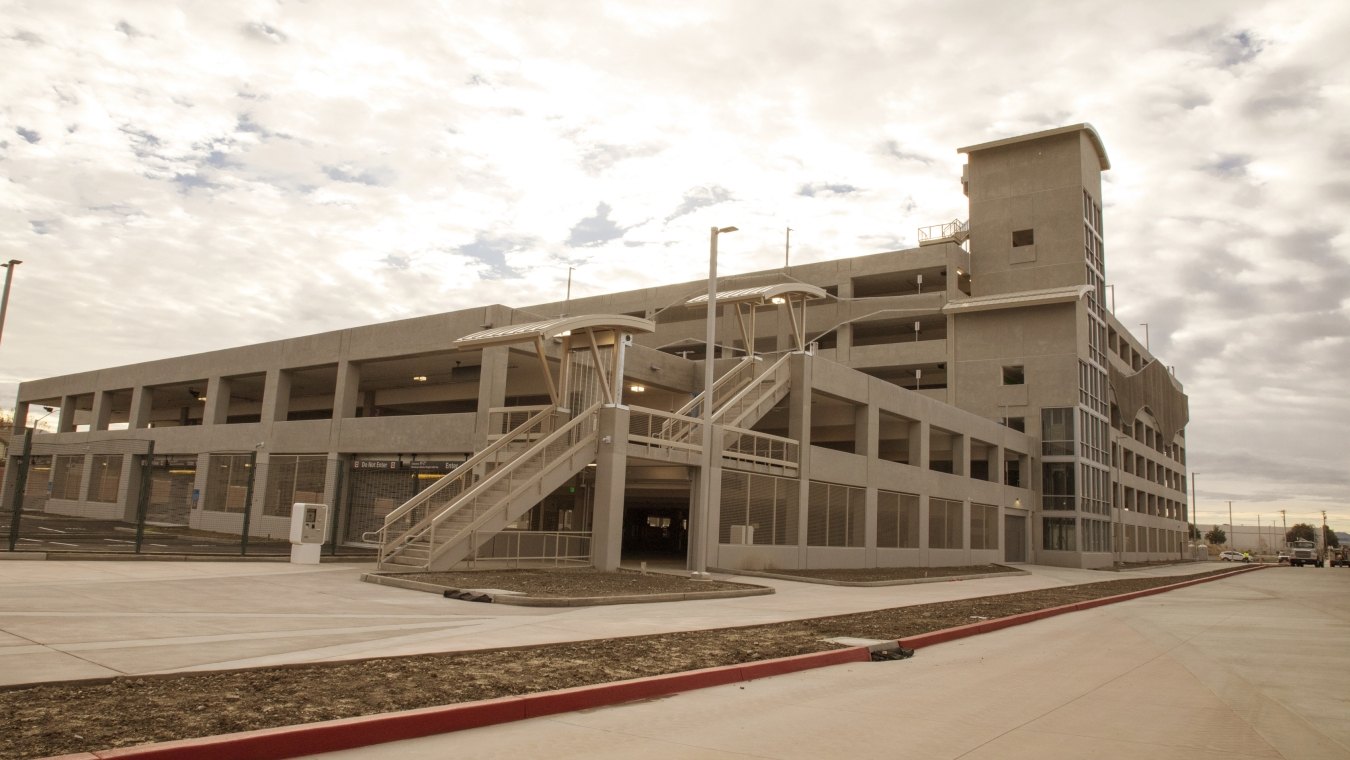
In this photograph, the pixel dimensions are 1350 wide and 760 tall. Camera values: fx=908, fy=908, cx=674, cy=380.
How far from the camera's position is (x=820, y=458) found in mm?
33125

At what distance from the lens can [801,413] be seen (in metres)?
32.3

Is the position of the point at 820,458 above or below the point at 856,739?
above

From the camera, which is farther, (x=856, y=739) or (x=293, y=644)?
(x=293, y=644)

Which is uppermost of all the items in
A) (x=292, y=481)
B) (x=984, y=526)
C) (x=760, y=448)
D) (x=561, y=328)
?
(x=561, y=328)

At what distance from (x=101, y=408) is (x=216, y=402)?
14335 mm

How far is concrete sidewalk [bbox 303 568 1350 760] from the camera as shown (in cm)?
705

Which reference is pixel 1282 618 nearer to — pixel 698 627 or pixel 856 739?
pixel 698 627

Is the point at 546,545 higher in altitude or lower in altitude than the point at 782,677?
higher

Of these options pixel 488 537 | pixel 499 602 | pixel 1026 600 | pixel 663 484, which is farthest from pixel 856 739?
pixel 663 484

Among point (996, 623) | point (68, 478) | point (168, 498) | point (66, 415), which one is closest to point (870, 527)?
point (996, 623)

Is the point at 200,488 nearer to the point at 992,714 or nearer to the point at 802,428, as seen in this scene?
the point at 802,428

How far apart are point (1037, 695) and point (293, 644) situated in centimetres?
853

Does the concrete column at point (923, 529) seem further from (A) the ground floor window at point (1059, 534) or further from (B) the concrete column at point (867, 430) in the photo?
(A) the ground floor window at point (1059, 534)

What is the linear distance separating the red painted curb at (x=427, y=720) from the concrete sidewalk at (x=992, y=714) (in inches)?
5.1
